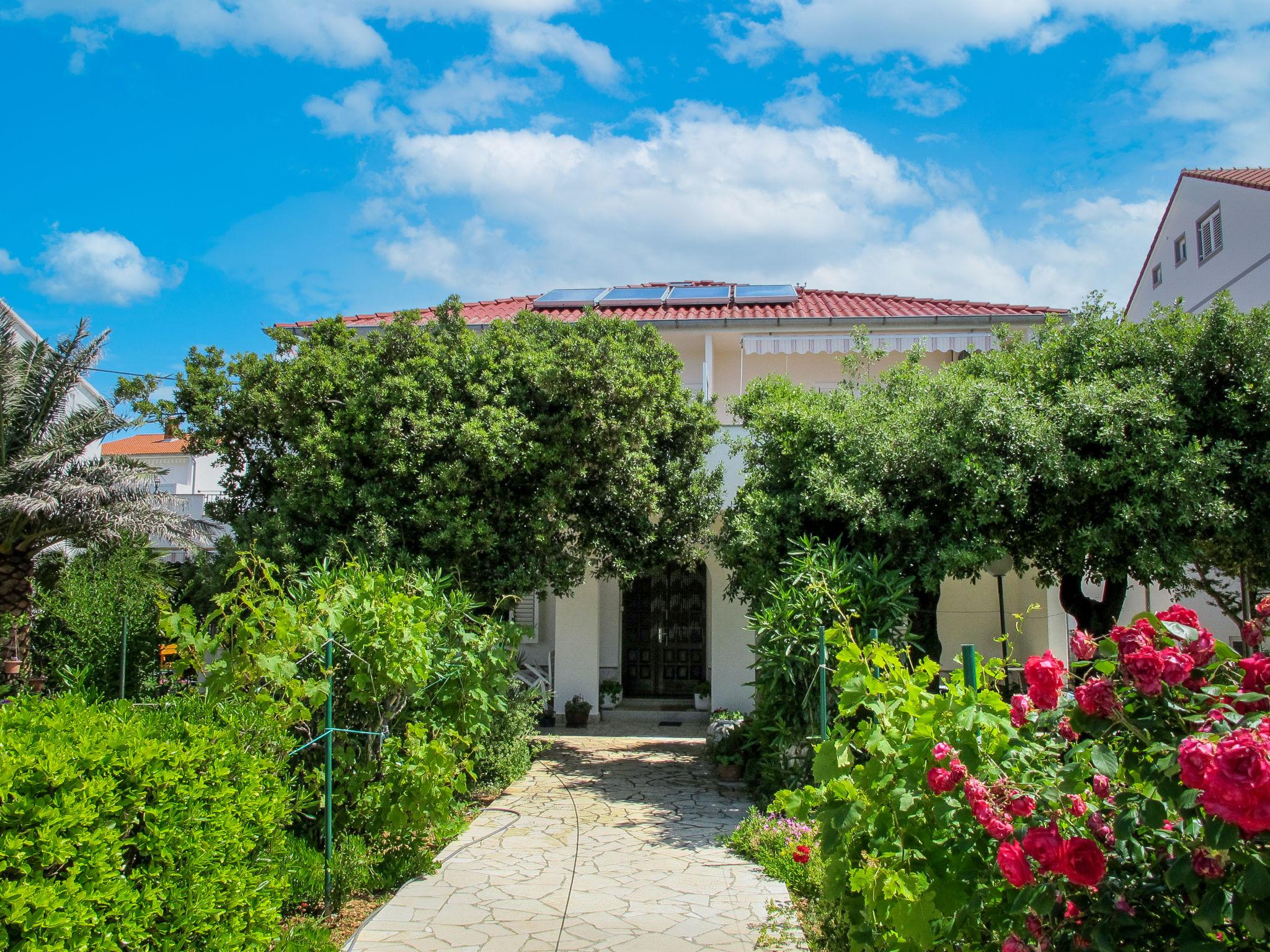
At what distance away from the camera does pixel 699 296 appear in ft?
66.0

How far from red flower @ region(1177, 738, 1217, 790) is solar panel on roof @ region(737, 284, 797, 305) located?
17299mm

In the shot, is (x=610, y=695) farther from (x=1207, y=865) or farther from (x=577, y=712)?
(x=1207, y=865)

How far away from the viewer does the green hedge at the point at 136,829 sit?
11.8 feet

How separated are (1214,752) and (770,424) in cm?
893

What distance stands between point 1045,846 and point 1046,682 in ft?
1.83

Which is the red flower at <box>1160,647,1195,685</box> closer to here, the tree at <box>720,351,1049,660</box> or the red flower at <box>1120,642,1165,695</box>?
the red flower at <box>1120,642,1165,695</box>

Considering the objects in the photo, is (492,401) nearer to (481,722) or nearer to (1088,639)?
(481,722)

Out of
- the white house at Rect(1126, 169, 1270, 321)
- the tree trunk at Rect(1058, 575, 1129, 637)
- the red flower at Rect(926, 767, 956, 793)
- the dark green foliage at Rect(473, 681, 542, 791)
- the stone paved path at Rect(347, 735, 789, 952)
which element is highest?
the white house at Rect(1126, 169, 1270, 321)

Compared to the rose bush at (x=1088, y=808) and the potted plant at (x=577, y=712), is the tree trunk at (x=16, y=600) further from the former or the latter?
the rose bush at (x=1088, y=808)

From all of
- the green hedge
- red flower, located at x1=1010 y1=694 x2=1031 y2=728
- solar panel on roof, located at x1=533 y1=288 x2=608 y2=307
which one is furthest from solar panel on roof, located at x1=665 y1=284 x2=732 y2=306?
red flower, located at x1=1010 y1=694 x2=1031 y2=728

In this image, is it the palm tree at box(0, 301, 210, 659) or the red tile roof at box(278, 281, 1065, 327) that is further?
the red tile roof at box(278, 281, 1065, 327)

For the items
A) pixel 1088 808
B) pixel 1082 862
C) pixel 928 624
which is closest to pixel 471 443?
pixel 928 624

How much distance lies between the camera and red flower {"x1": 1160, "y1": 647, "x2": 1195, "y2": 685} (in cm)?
260

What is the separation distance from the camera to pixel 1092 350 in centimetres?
1012
